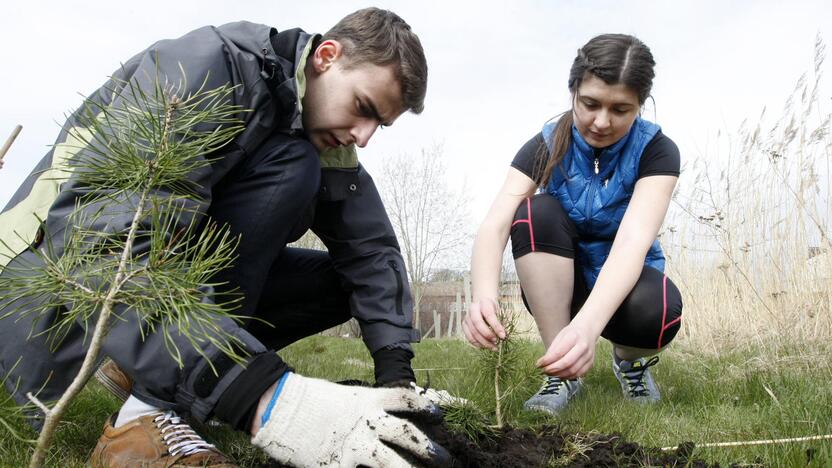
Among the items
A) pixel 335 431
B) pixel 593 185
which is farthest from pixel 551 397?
pixel 335 431

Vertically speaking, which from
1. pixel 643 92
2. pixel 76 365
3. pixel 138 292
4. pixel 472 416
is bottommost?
pixel 472 416

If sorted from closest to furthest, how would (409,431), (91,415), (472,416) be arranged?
(409,431), (472,416), (91,415)

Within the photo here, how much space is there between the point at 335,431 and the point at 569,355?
0.78m

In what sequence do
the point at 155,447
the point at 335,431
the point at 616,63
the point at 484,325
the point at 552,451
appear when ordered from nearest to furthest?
1. the point at 335,431
2. the point at 155,447
3. the point at 552,451
4. the point at 484,325
5. the point at 616,63

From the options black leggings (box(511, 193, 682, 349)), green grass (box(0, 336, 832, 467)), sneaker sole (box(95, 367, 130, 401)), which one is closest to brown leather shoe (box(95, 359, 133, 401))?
sneaker sole (box(95, 367, 130, 401))

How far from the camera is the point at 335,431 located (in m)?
1.33

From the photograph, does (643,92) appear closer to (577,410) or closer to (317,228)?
(577,410)

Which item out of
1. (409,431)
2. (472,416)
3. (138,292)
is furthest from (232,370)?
(472,416)

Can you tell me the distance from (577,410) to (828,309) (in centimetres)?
240

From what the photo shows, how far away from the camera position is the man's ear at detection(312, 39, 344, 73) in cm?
214

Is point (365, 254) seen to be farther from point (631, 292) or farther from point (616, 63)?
point (616, 63)

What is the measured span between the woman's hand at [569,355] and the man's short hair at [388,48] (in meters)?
1.03

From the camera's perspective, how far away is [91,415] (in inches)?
86.3

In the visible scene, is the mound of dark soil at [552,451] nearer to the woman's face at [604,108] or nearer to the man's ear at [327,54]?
the woman's face at [604,108]
